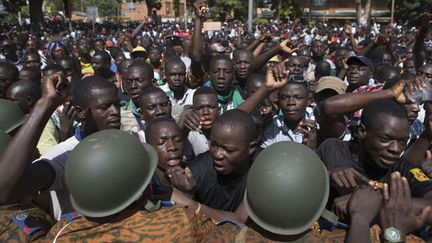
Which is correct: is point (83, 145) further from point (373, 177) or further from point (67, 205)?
point (373, 177)

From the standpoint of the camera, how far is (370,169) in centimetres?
241

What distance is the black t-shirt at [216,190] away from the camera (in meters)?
2.55

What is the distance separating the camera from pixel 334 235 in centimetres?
186

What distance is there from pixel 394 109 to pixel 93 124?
2.23 meters

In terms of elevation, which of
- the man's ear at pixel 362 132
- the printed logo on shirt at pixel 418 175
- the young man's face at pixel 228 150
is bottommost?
the printed logo on shirt at pixel 418 175

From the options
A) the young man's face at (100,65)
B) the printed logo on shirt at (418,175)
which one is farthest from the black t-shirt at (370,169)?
the young man's face at (100,65)

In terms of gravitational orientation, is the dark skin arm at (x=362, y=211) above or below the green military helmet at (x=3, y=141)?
below

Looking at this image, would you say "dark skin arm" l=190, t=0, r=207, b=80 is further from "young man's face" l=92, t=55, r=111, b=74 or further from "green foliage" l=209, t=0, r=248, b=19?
A: "green foliage" l=209, t=0, r=248, b=19

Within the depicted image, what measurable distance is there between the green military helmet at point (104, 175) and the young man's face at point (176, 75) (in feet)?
10.1

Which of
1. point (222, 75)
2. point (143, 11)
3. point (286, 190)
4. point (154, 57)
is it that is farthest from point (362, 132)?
point (143, 11)

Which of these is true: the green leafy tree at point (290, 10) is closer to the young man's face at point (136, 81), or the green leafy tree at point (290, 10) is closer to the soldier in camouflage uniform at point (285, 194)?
the young man's face at point (136, 81)

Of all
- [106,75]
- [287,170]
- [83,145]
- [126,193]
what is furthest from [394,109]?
[106,75]

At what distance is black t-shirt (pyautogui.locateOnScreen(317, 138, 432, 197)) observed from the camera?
87.4 inches

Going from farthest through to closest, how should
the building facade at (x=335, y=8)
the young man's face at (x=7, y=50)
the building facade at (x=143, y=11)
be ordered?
the building facade at (x=143, y=11) → the building facade at (x=335, y=8) → the young man's face at (x=7, y=50)
